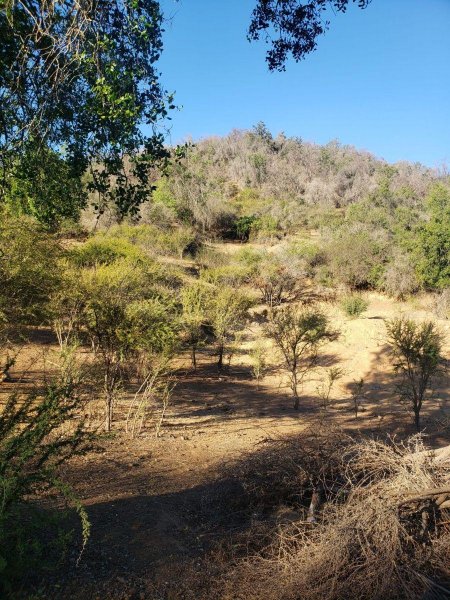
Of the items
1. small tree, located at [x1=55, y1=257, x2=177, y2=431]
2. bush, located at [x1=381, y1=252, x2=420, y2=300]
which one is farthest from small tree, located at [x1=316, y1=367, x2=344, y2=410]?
bush, located at [x1=381, y1=252, x2=420, y2=300]

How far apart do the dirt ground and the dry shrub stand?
29.2 inches

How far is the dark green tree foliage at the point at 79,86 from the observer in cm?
324

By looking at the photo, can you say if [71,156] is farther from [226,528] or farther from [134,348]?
[134,348]

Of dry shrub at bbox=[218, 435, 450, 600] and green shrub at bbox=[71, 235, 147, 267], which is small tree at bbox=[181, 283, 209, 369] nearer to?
green shrub at bbox=[71, 235, 147, 267]

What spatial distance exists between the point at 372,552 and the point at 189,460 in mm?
6031

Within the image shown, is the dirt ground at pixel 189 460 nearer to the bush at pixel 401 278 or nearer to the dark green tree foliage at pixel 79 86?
the dark green tree foliage at pixel 79 86

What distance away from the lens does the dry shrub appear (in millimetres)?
3148

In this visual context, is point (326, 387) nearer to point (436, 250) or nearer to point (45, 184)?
point (436, 250)

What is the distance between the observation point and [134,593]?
3867 millimetres

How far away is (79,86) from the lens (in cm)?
375

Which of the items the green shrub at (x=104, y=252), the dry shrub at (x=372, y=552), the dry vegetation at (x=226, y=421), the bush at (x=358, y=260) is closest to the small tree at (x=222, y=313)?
the dry vegetation at (x=226, y=421)

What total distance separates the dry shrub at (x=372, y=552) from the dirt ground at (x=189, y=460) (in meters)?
0.74

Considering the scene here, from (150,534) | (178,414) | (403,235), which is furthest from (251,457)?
(403,235)

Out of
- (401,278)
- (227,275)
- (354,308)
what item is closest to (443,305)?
(401,278)
